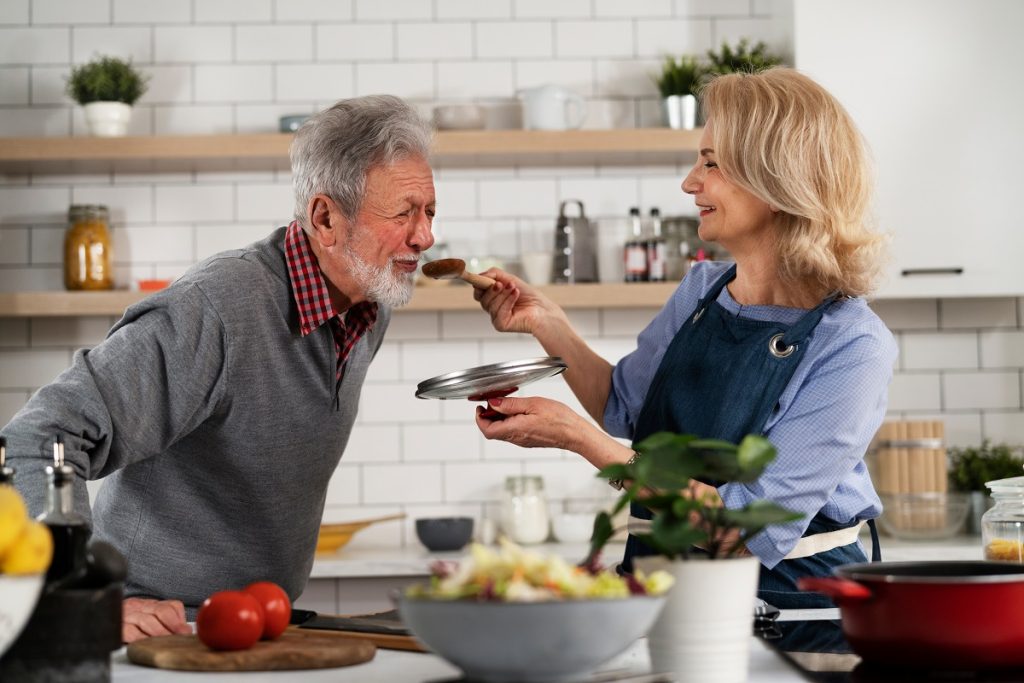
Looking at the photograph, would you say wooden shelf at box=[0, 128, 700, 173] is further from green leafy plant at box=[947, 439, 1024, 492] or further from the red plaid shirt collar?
the red plaid shirt collar

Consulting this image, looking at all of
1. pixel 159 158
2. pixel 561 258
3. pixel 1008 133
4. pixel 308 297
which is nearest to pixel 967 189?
pixel 1008 133

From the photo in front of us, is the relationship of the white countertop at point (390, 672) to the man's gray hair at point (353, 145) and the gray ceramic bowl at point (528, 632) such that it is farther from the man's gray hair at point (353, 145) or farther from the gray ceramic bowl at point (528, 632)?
the man's gray hair at point (353, 145)

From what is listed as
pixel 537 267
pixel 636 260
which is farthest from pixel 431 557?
pixel 636 260

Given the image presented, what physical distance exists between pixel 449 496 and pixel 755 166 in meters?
2.33

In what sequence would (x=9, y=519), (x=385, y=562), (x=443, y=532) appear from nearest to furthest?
(x=9, y=519) → (x=385, y=562) → (x=443, y=532)

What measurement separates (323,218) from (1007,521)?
1.43m

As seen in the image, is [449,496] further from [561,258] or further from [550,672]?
[550,672]

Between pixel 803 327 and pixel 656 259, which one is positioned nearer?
pixel 803 327

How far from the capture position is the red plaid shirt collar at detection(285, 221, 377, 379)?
2.26 meters

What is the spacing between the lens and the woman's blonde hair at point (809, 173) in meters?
2.01

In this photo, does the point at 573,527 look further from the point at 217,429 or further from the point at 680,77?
the point at 217,429

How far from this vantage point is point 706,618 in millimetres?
1173

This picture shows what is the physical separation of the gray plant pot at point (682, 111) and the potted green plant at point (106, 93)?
73.7 inches

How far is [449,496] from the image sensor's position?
4.09m
